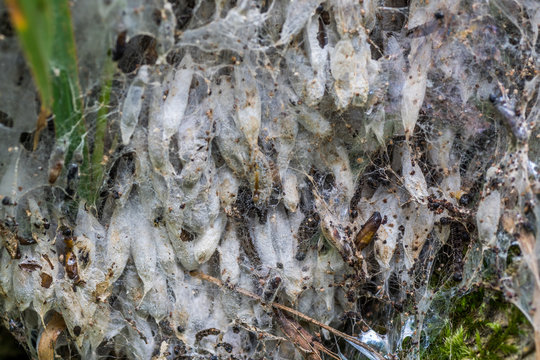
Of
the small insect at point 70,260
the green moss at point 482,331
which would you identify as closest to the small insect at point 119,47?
the small insect at point 70,260

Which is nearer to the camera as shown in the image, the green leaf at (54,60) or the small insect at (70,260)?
the green leaf at (54,60)

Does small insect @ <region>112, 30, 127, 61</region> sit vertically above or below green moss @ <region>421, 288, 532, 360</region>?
above

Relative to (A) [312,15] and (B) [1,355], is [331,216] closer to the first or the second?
(A) [312,15]

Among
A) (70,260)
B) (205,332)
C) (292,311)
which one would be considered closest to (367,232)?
(292,311)

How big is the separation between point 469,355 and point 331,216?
474mm

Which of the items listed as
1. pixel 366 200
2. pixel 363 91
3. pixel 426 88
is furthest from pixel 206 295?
pixel 426 88

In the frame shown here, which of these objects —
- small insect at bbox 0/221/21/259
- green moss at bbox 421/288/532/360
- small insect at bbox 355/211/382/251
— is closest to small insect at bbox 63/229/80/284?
small insect at bbox 0/221/21/259

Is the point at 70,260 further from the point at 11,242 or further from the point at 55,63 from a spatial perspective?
the point at 55,63

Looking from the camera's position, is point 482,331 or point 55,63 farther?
point 482,331

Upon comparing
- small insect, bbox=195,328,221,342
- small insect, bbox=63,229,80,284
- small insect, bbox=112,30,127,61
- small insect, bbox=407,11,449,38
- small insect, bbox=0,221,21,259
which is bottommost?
small insect, bbox=195,328,221,342

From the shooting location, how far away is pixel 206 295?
1370 millimetres

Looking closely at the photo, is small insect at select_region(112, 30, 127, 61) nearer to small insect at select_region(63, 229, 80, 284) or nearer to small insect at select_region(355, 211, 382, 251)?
small insect at select_region(63, 229, 80, 284)

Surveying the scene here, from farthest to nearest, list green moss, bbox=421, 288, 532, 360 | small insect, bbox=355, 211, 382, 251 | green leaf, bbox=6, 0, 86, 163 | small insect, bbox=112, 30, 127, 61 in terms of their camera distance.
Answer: small insect, bbox=355, 211, 382, 251, green moss, bbox=421, 288, 532, 360, small insect, bbox=112, 30, 127, 61, green leaf, bbox=6, 0, 86, 163

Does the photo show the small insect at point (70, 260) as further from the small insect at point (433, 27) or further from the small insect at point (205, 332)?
the small insect at point (433, 27)
